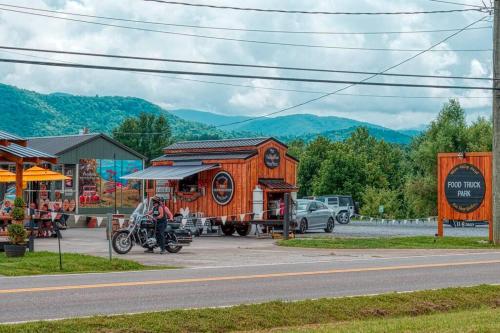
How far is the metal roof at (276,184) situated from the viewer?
37969 mm

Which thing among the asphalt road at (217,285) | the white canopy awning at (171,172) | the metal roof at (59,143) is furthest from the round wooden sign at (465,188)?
the metal roof at (59,143)

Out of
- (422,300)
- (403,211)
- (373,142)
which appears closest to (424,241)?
(422,300)

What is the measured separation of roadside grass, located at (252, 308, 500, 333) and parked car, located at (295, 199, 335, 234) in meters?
26.5

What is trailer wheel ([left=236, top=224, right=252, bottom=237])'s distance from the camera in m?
38.2

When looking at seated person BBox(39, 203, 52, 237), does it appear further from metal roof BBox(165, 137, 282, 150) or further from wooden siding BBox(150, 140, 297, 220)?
metal roof BBox(165, 137, 282, 150)

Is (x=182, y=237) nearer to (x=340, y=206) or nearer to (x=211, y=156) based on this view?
(x=211, y=156)

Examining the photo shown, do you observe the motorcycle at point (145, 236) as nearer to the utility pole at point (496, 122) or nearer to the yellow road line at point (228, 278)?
the yellow road line at point (228, 278)

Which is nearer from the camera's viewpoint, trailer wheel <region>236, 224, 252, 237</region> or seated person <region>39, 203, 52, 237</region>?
seated person <region>39, 203, 52, 237</region>

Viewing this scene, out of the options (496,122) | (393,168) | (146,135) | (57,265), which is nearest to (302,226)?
(496,122)

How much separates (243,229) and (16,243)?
17.3 m

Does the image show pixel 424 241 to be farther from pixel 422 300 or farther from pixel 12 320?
pixel 12 320

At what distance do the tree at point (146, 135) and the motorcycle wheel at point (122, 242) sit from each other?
8301cm

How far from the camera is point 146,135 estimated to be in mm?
110500

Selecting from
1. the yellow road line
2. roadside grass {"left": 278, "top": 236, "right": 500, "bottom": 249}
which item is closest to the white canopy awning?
roadside grass {"left": 278, "top": 236, "right": 500, "bottom": 249}
